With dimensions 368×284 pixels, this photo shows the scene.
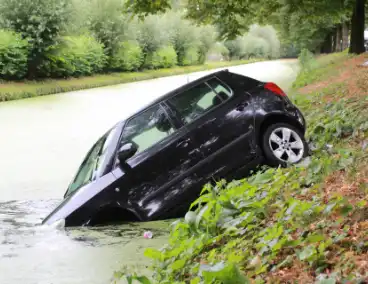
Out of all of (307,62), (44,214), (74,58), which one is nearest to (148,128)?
(44,214)

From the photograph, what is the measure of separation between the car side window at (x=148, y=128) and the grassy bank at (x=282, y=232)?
1.09 meters

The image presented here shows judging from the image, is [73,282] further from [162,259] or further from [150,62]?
[150,62]

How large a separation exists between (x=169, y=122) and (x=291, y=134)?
5.53 feet

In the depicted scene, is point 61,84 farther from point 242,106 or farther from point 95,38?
point 242,106

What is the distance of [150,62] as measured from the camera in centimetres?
7056

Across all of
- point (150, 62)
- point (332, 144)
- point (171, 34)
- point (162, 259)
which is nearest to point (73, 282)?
point (162, 259)

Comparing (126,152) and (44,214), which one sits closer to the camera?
(126,152)

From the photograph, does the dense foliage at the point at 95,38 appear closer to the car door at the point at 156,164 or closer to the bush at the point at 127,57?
the bush at the point at 127,57

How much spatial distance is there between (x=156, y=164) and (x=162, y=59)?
220ft

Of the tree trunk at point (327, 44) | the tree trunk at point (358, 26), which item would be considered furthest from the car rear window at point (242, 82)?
the tree trunk at point (327, 44)

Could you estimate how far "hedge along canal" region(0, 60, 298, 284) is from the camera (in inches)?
230

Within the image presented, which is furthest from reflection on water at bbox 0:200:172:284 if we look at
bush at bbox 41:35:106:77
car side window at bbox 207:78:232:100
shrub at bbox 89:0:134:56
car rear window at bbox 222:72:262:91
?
shrub at bbox 89:0:134:56

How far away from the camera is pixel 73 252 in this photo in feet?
20.9

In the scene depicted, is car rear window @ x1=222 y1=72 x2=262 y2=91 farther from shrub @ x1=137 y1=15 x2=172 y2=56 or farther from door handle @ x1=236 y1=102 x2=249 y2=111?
shrub @ x1=137 y1=15 x2=172 y2=56
